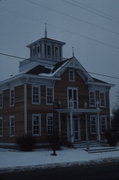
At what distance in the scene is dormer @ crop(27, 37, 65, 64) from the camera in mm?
36594

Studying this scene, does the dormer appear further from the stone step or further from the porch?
the stone step

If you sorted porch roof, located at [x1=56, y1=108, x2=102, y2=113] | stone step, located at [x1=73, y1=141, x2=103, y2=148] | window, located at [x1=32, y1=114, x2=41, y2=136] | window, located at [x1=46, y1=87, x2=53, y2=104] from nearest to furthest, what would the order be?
1. window, located at [x1=32, y1=114, x2=41, y2=136]
2. stone step, located at [x1=73, y1=141, x2=103, y2=148]
3. porch roof, located at [x1=56, y1=108, x2=102, y2=113]
4. window, located at [x1=46, y1=87, x2=53, y2=104]

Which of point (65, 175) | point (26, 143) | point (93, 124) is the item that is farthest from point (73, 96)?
point (65, 175)

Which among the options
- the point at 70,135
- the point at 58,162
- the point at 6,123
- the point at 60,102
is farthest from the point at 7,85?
the point at 58,162

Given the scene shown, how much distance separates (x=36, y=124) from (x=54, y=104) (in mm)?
2732

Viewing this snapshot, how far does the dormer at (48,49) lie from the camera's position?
1441 inches

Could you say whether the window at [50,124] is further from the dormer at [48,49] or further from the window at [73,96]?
the dormer at [48,49]

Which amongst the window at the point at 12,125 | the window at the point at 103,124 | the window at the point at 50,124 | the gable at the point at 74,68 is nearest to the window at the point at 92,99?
the gable at the point at 74,68

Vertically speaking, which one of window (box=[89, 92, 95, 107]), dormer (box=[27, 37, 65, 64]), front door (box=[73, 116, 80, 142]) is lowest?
front door (box=[73, 116, 80, 142])

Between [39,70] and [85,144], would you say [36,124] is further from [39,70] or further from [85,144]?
[39,70]

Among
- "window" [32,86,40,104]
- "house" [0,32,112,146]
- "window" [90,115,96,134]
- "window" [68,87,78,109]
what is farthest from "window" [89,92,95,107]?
"window" [32,86,40,104]

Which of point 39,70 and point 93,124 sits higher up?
point 39,70

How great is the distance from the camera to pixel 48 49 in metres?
37.2

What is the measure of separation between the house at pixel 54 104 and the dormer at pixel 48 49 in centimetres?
113
